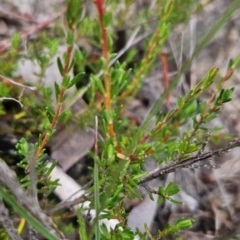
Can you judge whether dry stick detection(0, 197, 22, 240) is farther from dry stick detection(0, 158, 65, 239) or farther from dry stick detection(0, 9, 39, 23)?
dry stick detection(0, 9, 39, 23)

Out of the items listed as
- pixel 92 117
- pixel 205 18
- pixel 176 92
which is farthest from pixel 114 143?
pixel 205 18

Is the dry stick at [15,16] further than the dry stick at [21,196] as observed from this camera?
Yes

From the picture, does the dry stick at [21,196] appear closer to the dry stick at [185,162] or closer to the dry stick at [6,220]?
the dry stick at [6,220]

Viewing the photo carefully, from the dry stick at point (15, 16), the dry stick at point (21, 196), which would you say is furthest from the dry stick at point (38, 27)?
the dry stick at point (21, 196)

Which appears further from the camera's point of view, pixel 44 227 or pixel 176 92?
pixel 176 92

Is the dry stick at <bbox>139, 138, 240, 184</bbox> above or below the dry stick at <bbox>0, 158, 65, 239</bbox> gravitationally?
below

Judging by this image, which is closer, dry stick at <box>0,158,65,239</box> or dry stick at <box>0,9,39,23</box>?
dry stick at <box>0,158,65,239</box>

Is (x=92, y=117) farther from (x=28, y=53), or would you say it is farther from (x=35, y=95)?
(x=28, y=53)

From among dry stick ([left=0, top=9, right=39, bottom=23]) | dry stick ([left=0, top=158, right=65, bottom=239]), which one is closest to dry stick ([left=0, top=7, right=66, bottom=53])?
dry stick ([left=0, top=9, right=39, bottom=23])
